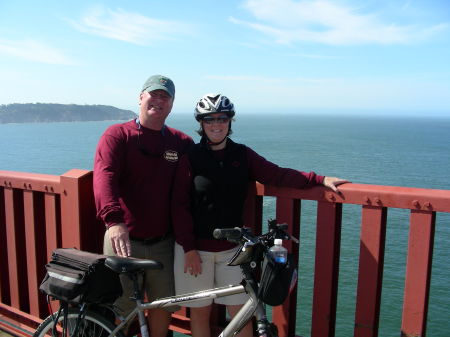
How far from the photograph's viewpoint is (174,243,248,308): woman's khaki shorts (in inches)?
116

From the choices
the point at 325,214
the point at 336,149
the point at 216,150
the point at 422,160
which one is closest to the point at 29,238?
the point at 216,150

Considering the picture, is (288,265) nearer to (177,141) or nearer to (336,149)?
(177,141)

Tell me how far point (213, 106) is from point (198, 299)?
3.90ft

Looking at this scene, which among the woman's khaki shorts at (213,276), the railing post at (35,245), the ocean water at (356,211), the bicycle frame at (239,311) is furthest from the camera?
the ocean water at (356,211)

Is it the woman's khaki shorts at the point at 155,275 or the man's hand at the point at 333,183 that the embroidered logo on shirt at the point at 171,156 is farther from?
the man's hand at the point at 333,183

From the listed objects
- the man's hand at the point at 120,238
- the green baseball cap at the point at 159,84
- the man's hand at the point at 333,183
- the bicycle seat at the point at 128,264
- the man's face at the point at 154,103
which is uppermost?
the green baseball cap at the point at 159,84

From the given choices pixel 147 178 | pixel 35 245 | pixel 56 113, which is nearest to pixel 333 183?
pixel 147 178

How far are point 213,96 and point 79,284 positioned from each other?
142 cm

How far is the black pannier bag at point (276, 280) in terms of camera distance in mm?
2205

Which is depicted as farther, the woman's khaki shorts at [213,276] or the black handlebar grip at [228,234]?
the woman's khaki shorts at [213,276]

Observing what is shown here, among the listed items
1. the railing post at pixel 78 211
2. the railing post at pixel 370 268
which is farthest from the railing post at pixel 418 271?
the railing post at pixel 78 211

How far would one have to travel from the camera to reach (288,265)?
2.21 metres

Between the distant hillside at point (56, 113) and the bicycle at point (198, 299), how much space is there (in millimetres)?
146779

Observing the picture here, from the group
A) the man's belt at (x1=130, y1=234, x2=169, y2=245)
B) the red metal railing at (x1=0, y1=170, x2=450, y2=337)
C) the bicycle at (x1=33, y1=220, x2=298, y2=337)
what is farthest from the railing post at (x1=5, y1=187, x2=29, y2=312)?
the man's belt at (x1=130, y1=234, x2=169, y2=245)
